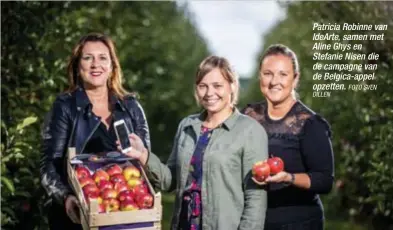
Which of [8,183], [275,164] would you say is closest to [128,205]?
[275,164]

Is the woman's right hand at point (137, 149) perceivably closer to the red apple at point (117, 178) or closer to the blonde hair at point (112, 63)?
the red apple at point (117, 178)

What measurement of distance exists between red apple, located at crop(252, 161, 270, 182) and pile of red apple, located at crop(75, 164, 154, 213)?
0.49m

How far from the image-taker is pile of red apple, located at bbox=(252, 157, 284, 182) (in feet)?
11.1

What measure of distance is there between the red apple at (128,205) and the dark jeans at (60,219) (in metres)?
0.46

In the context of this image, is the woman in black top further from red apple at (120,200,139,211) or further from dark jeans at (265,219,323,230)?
red apple at (120,200,139,211)

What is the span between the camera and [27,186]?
17.1 ft

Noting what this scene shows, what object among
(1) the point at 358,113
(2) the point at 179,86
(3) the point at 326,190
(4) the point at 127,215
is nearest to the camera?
(4) the point at 127,215

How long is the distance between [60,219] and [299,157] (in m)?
1.25

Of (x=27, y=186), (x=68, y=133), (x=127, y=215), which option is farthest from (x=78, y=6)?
(x=127, y=215)

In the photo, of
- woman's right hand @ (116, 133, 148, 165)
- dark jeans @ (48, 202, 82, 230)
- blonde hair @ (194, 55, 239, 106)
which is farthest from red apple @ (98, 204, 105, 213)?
blonde hair @ (194, 55, 239, 106)

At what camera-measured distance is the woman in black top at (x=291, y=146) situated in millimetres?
3613

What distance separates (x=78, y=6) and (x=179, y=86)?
382 inches

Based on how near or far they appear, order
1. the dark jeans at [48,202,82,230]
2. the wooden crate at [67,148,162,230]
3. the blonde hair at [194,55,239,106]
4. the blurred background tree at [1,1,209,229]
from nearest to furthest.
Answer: the wooden crate at [67,148,162,230] < the blonde hair at [194,55,239,106] < the dark jeans at [48,202,82,230] < the blurred background tree at [1,1,209,229]

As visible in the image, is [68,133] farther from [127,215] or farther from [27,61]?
[27,61]
